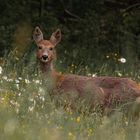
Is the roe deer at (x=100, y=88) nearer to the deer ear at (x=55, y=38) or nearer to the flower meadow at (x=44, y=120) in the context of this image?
the flower meadow at (x=44, y=120)

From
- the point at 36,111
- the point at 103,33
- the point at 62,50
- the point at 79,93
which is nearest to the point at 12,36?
the point at 62,50

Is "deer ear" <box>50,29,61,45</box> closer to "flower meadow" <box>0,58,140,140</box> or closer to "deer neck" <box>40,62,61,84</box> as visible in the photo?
"deer neck" <box>40,62,61,84</box>

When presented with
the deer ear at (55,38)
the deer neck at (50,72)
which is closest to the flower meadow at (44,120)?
the deer neck at (50,72)

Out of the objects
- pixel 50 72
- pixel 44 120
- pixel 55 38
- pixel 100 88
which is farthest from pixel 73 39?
pixel 44 120

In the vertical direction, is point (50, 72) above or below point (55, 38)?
below

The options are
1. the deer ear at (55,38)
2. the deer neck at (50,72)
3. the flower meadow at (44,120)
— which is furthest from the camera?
the deer ear at (55,38)

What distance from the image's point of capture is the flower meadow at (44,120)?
21.2 feet

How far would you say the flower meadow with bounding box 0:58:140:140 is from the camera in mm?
6449

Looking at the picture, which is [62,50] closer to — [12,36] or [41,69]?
[12,36]

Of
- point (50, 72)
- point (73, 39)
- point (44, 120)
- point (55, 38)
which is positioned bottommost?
point (44, 120)

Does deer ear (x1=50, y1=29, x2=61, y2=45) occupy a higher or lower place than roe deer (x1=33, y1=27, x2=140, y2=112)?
higher

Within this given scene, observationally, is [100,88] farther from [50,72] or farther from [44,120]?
[44,120]

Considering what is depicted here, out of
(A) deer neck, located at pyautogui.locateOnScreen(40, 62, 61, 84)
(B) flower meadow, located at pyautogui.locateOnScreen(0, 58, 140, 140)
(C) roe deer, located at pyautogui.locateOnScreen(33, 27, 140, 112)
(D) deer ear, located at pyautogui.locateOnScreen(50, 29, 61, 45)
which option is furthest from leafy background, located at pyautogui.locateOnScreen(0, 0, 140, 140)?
(D) deer ear, located at pyautogui.locateOnScreen(50, 29, 61, 45)

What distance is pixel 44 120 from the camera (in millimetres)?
7398
